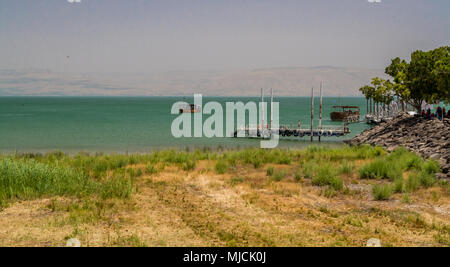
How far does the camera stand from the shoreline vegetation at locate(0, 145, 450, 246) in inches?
389

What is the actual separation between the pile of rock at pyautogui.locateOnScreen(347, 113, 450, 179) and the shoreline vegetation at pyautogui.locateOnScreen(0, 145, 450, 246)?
362 centimetres

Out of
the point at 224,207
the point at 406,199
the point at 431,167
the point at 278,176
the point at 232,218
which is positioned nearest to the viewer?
the point at 232,218

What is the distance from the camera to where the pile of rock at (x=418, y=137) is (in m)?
23.5

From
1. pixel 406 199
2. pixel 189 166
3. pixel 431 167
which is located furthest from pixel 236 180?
pixel 431 167

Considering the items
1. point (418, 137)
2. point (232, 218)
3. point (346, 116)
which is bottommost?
point (232, 218)

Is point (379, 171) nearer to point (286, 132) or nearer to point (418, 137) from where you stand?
point (418, 137)

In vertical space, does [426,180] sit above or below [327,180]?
above

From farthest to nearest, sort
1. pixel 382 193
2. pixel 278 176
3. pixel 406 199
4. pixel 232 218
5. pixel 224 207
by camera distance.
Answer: pixel 278 176
pixel 382 193
pixel 406 199
pixel 224 207
pixel 232 218

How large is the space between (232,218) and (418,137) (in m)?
27.6

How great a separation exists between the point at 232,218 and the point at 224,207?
1467mm

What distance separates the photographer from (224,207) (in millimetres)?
13031

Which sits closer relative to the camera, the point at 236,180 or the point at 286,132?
the point at 236,180
